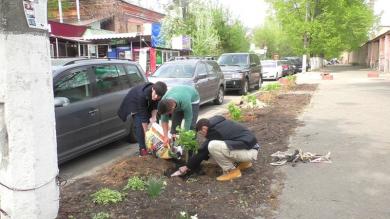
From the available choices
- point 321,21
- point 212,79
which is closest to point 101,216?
point 212,79

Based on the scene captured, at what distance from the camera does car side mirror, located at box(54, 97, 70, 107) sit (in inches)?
255

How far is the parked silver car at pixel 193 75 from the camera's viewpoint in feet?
42.0

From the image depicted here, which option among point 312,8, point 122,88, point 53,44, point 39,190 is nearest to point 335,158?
point 122,88

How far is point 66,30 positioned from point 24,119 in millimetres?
25333

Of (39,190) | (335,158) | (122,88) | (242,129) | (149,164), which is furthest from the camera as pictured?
(122,88)

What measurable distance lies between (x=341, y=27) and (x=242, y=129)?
3516cm

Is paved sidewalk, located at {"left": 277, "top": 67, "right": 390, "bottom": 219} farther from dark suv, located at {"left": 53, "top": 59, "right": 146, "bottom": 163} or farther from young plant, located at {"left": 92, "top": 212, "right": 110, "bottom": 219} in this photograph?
dark suv, located at {"left": 53, "top": 59, "right": 146, "bottom": 163}

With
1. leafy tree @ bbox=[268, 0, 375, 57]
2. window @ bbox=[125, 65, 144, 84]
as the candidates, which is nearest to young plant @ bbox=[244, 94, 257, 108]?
window @ bbox=[125, 65, 144, 84]

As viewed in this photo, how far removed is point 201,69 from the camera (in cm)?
1374

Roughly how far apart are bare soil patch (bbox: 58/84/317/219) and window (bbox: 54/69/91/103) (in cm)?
152

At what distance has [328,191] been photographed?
5.21 metres

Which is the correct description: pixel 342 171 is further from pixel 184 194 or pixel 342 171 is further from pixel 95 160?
pixel 95 160

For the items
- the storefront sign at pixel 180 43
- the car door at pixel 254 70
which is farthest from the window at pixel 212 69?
the storefront sign at pixel 180 43

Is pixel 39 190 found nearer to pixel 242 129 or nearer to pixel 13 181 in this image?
pixel 13 181
